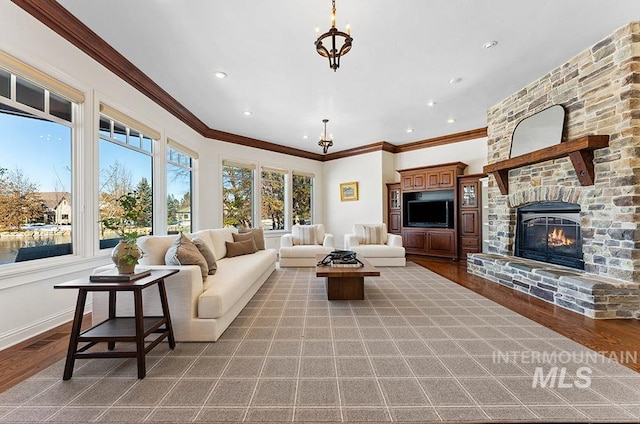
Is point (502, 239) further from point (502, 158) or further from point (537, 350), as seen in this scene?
point (537, 350)

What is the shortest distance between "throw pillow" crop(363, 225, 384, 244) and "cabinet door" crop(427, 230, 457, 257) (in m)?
1.36

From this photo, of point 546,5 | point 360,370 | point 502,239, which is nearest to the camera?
point 360,370

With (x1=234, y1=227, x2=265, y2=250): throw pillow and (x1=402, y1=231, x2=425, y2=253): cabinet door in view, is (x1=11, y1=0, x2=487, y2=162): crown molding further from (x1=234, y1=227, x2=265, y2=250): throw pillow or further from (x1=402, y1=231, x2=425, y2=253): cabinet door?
(x1=234, y1=227, x2=265, y2=250): throw pillow

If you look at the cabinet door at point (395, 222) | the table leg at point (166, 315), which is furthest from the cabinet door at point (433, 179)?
the table leg at point (166, 315)

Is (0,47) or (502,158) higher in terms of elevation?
(0,47)

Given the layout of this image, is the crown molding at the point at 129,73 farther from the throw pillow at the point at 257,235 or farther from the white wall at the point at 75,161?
the throw pillow at the point at 257,235

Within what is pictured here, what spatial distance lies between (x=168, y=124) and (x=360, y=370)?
Result: 467 centimetres

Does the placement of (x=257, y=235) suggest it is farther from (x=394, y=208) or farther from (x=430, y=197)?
(x=430, y=197)

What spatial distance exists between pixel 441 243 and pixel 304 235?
3.15 meters

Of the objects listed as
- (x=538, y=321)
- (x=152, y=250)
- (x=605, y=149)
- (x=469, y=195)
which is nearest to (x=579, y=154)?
(x=605, y=149)

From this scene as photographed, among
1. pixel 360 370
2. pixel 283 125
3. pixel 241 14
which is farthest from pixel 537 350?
pixel 283 125

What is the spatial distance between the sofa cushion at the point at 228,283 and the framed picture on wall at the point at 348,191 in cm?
393

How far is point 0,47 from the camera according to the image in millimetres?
2109

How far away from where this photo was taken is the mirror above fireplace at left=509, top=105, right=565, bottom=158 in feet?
11.1
